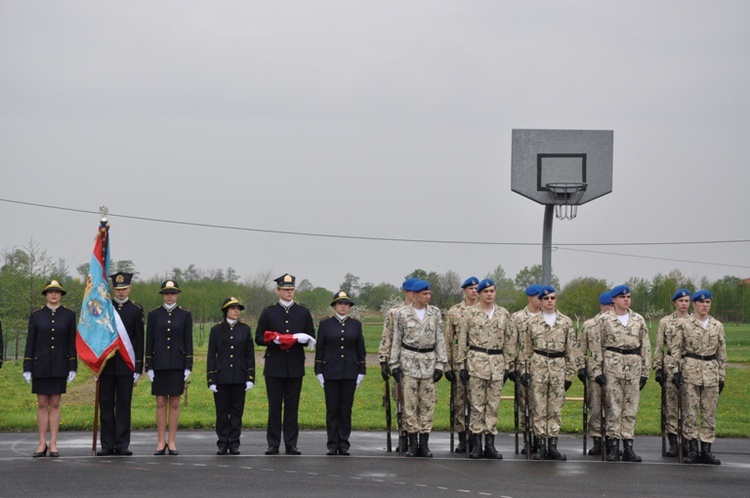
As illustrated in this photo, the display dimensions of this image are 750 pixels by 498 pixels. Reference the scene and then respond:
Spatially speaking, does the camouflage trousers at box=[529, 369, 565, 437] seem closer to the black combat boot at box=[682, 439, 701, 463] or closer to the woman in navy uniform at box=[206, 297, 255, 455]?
the black combat boot at box=[682, 439, 701, 463]

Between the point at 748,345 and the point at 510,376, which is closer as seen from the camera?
the point at 510,376

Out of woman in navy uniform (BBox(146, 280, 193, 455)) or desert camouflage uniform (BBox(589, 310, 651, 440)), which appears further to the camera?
desert camouflage uniform (BBox(589, 310, 651, 440))

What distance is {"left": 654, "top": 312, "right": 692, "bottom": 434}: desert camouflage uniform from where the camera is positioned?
13.3m

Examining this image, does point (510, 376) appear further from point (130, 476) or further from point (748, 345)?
point (748, 345)

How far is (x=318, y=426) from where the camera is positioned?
16422mm

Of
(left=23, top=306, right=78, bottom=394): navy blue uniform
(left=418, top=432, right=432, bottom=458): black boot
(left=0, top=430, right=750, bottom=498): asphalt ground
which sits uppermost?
(left=23, top=306, right=78, bottom=394): navy blue uniform

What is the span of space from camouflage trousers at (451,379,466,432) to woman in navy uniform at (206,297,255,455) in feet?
8.04

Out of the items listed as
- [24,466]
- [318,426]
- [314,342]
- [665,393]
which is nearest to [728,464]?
[665,393]

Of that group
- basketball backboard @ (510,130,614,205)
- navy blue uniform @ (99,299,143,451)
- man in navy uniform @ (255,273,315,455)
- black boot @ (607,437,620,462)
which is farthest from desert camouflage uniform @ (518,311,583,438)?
basketball backboard @ (510,130,614,205)

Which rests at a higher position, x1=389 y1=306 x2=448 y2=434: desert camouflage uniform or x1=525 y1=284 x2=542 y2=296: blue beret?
x1=525 y1=284 x2=542 y2=296: blue beret

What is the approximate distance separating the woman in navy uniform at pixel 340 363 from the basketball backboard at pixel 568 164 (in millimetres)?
8132

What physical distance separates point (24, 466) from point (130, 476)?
1364 millimetres

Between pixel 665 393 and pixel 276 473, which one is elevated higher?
pixel 665 393

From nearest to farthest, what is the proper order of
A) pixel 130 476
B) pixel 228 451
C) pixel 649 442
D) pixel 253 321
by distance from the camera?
pixel 130 476, pixel 228 451, pixel 649 442, pixel 253 321
